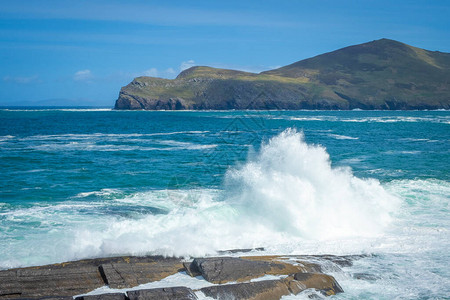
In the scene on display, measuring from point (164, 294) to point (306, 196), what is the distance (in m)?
8.37

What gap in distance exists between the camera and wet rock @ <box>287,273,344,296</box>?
877 centimetres

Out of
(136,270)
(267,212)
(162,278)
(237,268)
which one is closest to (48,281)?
(136,270)

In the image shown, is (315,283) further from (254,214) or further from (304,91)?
(304,91)

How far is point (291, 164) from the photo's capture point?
17375mm

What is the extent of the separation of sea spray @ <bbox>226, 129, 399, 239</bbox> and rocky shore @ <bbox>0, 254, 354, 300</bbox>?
3747mm

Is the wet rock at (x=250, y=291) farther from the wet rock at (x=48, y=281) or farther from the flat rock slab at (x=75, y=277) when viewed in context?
the wet rock at (x=48, y=281)

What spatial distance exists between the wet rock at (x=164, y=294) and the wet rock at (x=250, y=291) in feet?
1.59

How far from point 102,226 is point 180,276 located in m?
5.03

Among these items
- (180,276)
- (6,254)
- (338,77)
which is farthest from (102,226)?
(338,77)

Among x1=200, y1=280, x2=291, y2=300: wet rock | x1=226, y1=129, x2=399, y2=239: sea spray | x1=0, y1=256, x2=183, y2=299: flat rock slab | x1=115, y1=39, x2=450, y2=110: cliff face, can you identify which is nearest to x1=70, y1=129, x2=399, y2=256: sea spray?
x1=226, y1=129, x2=399, y2=239: sea spray

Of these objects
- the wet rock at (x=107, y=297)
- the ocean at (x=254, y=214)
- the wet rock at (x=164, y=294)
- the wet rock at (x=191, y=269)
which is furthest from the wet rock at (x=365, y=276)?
the wet rock at (x=107, y=297)

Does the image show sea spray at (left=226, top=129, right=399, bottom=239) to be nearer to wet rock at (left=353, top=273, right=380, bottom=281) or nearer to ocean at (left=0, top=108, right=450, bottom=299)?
ocean at (left=0, top=108, right=450, bottom=299)

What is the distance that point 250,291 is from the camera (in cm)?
830

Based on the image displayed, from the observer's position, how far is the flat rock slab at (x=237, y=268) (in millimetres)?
8844
